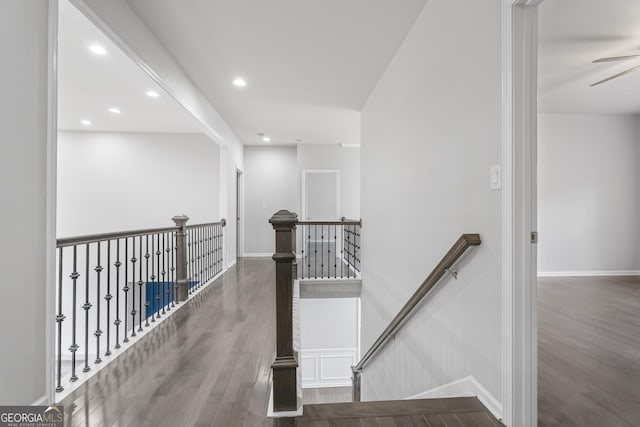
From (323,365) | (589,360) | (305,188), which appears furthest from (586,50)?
(323,365)

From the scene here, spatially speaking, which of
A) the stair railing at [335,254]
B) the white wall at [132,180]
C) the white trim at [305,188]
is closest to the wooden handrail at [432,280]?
the stair railing at [335,254]

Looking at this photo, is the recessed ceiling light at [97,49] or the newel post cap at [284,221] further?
the recessed ceiling light at [97,49]

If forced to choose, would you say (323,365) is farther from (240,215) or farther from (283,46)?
(283,46)

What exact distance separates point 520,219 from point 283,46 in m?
2.74

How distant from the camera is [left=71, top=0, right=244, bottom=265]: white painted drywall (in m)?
2.29

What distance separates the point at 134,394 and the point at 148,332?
1112mm

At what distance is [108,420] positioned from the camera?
1.68m

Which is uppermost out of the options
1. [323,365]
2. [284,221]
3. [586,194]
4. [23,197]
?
[586,194]

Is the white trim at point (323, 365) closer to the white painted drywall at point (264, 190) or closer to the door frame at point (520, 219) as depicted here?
the white painted drywall at point (264, 190)

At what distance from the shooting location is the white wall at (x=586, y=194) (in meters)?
5.26

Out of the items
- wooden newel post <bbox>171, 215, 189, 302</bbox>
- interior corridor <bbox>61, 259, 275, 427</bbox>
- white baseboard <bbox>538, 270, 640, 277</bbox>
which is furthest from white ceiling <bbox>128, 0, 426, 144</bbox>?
white baseboard <bbox>538, 270, 640, 277</bbox>

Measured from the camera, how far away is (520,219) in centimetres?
149

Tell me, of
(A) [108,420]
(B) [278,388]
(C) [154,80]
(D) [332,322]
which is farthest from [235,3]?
(D) [332,322]

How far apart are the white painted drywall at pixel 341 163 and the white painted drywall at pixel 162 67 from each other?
1.90 meters
